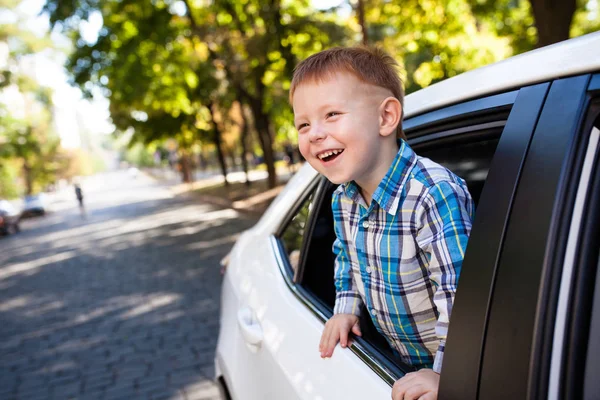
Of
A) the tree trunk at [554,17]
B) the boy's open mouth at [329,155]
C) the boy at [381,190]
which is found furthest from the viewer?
the tree trunk at [554,17]

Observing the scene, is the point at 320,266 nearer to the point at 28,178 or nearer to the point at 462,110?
the point at 462,110

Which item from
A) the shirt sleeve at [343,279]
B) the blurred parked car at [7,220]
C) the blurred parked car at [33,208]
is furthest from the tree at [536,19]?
the blurred parked car at [33,208]

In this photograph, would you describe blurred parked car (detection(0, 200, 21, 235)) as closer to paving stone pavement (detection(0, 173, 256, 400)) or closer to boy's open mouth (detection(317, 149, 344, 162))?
paving stone pavement (detection(0, 173, 256, 400))

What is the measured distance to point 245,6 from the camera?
18.4 m

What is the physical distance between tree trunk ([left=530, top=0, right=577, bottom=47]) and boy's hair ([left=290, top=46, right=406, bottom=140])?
→ 6.99 meters

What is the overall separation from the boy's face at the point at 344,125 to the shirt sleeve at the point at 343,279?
0.73ft

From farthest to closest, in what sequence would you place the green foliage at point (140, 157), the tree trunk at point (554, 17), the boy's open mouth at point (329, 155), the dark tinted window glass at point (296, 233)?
the green foliage at point (140, 157)
the tree trunk at point (554, 17)
the dark tinted window glass at point (296, 233)
the boy's open mouth at point (329, 155)

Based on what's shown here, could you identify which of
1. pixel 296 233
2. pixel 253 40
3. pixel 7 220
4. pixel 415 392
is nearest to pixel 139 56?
pixel 253 40

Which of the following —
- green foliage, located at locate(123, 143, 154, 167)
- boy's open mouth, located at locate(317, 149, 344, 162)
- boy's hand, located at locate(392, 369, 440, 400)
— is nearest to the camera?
boy's hand, located at locate(392, 369, 440, 400)

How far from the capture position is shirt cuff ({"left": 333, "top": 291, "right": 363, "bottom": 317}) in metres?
1.61

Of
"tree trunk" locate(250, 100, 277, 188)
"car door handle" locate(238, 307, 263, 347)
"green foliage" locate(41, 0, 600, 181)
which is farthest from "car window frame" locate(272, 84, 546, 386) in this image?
"tree trunk" locate(250, 100, 277, 188)

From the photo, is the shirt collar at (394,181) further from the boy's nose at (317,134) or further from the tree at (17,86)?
the tree at (17,86)

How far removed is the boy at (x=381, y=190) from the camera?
4.27 feet

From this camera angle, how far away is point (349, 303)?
162cm
